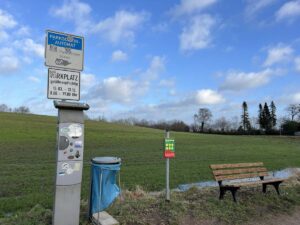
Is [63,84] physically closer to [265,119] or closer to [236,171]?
[236,171]

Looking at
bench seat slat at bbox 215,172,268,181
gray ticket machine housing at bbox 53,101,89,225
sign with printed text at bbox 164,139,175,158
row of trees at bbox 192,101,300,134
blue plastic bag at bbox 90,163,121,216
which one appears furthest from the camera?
row of trees at bbox 192,101,300,134

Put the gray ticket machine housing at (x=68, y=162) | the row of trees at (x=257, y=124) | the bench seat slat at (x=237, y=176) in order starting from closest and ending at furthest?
the gray ticket machine housing at (x=68, y=162) < the bench seat slat at (x=237, y=176) < the row of trees at (x=257, y=124)

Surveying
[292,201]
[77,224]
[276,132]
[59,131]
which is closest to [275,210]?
[292,201]

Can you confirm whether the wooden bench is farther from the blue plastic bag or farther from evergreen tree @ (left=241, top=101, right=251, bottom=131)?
evergreen tree @ (left=241, top=101, right=251, bottom=131)

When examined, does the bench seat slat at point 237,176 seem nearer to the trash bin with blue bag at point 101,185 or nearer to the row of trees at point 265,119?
the trash bin with blue bag at point 101,185

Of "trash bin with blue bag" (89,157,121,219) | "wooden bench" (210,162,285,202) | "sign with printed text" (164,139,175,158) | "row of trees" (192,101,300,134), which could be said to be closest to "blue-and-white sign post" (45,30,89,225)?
"trash bin with blue bag" (89,157,121,219)

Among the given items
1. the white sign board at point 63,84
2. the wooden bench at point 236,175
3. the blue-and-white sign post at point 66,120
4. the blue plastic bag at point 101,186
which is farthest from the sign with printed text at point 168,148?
the white sign board at point 63,84

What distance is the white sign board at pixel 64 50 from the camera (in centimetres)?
565

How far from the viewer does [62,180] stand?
5.60 m

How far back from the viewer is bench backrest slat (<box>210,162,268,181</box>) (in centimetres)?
836

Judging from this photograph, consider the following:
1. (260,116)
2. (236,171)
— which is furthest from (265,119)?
(236,171)

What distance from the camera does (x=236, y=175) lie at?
8750 mm

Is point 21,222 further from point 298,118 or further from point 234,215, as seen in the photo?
point 298,118

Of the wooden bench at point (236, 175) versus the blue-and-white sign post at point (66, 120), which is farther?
the wooden bench at point (236, 175)
